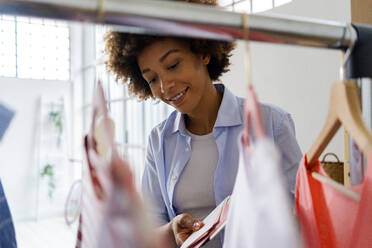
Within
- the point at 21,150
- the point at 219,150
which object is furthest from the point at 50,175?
the point at 219,150

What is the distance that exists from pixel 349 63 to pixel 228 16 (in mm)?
235

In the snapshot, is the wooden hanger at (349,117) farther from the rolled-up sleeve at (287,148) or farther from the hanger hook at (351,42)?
the rolled-up sleeve at (287,148)

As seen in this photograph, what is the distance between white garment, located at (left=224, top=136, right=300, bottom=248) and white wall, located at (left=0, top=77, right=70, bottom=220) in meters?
5.97

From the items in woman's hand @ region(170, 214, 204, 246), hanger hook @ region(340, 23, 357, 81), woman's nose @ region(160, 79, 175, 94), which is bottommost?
woman's hand @ region(170, 214, 204, 246)

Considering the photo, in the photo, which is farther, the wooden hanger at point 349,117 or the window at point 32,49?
the window at point 32,49

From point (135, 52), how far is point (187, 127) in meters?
0.38

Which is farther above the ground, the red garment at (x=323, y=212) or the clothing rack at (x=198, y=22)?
the clothing rack at (x=198, y=22)

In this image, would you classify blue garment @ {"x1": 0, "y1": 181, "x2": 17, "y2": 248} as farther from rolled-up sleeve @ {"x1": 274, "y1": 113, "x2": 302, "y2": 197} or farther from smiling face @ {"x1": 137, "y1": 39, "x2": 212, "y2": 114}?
rolled-up sleeve @ {"x1": 274, "y1": 113, "x2": 302, "y2": 197}

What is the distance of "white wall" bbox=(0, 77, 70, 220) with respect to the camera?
5.79 m

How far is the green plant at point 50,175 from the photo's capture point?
19.4 feet

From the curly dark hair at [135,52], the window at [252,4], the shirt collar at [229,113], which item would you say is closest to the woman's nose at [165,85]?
the curly dark hair at [135,52]

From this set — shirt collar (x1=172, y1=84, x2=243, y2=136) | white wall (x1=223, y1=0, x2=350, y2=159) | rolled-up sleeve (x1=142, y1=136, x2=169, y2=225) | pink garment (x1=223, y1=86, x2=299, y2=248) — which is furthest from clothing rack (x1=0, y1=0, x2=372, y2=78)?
white wall (x1=223, y1=0, x2=350, y2=159)

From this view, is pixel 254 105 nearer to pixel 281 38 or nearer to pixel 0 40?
pixel 281 38

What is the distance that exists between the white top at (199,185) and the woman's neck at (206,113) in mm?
43
